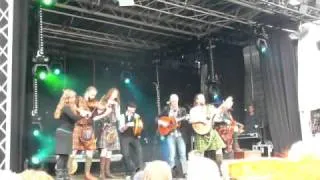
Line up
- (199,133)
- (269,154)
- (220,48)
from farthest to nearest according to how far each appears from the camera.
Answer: (220,48) → (269,154) → (199,133)

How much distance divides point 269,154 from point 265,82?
1.50 meters

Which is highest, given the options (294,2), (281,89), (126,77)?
(294,2)

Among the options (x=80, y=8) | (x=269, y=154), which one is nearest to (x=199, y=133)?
(x=269, y=154)

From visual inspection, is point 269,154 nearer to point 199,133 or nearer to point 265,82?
point 265,82

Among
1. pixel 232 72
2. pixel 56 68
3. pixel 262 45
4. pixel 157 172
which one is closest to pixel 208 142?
pixel 262 45

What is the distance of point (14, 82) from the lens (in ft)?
14.9

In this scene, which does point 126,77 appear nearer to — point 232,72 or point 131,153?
point 232,72

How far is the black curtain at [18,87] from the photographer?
4.45m

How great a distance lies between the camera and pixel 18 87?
4.56m

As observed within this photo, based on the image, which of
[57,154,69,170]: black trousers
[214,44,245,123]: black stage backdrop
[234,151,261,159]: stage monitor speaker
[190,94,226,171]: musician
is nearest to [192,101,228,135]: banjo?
[190,94,226,171]: musician

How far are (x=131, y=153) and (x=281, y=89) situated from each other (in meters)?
3.78

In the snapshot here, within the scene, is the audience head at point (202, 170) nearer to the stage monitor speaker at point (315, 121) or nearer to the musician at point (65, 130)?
the musician at point (65, 130)

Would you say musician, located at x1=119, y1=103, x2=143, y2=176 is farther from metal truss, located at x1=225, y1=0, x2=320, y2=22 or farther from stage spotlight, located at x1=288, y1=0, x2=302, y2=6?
stage spotlight, located at x1=288, y1=0, x2=302, y2=6

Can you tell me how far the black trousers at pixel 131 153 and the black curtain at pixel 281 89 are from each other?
340 cm
